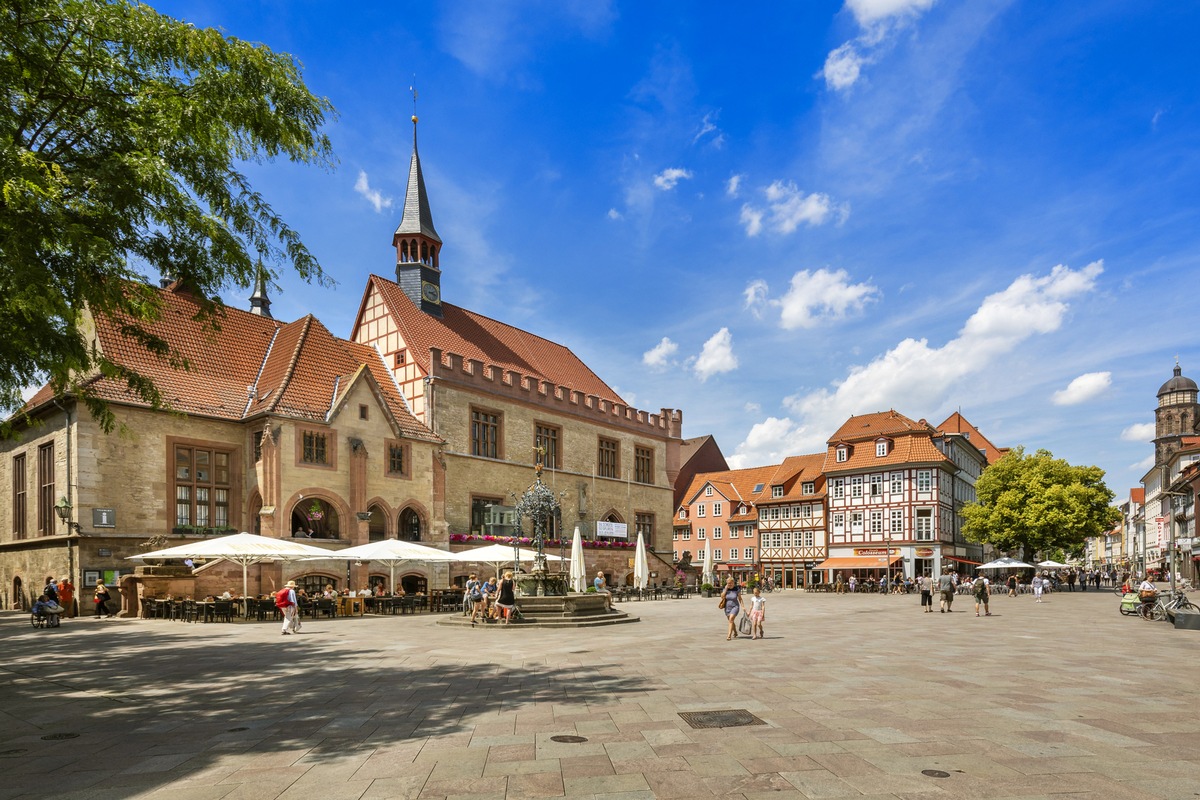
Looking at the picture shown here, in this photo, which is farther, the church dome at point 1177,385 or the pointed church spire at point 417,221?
the church dome at point 1177,385

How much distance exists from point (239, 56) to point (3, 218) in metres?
3.37

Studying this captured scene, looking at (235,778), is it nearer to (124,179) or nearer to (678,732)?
(678,732)

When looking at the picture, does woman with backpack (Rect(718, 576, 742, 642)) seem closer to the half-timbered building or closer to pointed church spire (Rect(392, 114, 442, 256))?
pointed church spire (Rect(392, 114, 442, 256))

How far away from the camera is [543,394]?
153ft

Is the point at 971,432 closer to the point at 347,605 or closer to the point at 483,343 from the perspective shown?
the point at 483,343

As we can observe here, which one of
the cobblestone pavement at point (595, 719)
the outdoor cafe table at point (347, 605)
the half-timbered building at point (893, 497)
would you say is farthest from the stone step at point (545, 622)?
the half-timbered building at point (893, 497)

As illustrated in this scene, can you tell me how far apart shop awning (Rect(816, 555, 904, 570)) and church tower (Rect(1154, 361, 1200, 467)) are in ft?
285

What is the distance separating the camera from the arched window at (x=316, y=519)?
33.2m

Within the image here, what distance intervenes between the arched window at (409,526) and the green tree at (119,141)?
90.0 ft

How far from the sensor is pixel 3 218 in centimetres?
810

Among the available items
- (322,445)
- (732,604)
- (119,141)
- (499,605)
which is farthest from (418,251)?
(119,141)

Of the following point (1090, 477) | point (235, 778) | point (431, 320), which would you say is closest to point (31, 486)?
point (431, 320)

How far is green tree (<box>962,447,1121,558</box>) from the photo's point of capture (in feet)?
166

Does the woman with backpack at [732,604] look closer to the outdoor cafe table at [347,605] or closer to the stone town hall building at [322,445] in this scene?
the outdoor cafe table at [347,605]
